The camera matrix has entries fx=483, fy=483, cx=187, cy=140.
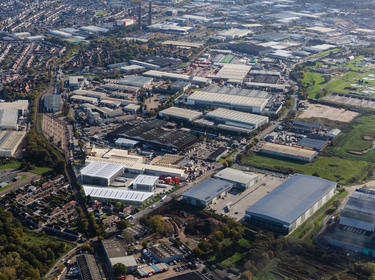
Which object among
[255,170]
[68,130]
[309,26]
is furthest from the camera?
[309,26]

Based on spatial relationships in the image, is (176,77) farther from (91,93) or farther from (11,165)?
(11,165)

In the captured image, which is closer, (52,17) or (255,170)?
(255,170)

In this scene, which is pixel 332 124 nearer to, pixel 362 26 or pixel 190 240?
pixel 190 240

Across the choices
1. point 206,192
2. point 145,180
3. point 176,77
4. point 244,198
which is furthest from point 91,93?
point 244,198

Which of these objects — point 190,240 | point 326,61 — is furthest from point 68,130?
point 326,61

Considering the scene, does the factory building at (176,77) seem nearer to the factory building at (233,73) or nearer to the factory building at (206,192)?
the factory building at (233,73)

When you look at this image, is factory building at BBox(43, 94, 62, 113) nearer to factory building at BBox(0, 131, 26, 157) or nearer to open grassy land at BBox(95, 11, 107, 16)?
factory building at BBox(0, 131, 26, 157)

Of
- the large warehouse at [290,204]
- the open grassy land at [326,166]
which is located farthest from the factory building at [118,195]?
the open grassy land at [326,166]
